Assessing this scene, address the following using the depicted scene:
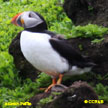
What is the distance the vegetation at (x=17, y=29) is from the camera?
4.62m

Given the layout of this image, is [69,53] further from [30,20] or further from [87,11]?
[87,11]

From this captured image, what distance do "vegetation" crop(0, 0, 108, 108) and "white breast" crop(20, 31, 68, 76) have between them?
69cm

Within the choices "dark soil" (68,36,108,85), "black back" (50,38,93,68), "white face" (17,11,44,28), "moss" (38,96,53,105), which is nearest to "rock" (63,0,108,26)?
"dark soil" (68,36,108,85)

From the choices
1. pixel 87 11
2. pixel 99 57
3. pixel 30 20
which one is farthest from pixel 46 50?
pixel 87 11

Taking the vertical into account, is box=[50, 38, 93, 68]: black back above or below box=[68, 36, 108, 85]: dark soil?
above

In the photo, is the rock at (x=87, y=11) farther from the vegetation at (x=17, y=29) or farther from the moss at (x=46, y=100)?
the moss at (x=46, y=100)

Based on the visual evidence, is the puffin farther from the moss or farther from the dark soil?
the moss

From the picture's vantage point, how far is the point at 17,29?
734 centimetres

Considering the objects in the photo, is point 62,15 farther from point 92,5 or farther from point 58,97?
point 58,97

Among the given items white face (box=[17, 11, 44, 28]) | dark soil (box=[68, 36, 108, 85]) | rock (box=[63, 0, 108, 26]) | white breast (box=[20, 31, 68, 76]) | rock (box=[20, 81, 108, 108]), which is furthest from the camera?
rock (box=[63, 0, 108, 26])

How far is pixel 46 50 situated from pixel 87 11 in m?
2.62

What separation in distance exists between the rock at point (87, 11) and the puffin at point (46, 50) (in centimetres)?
174

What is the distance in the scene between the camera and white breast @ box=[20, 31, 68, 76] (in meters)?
3.82

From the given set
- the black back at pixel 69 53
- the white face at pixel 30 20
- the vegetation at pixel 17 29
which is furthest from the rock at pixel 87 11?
the white face at pixel 30 20
